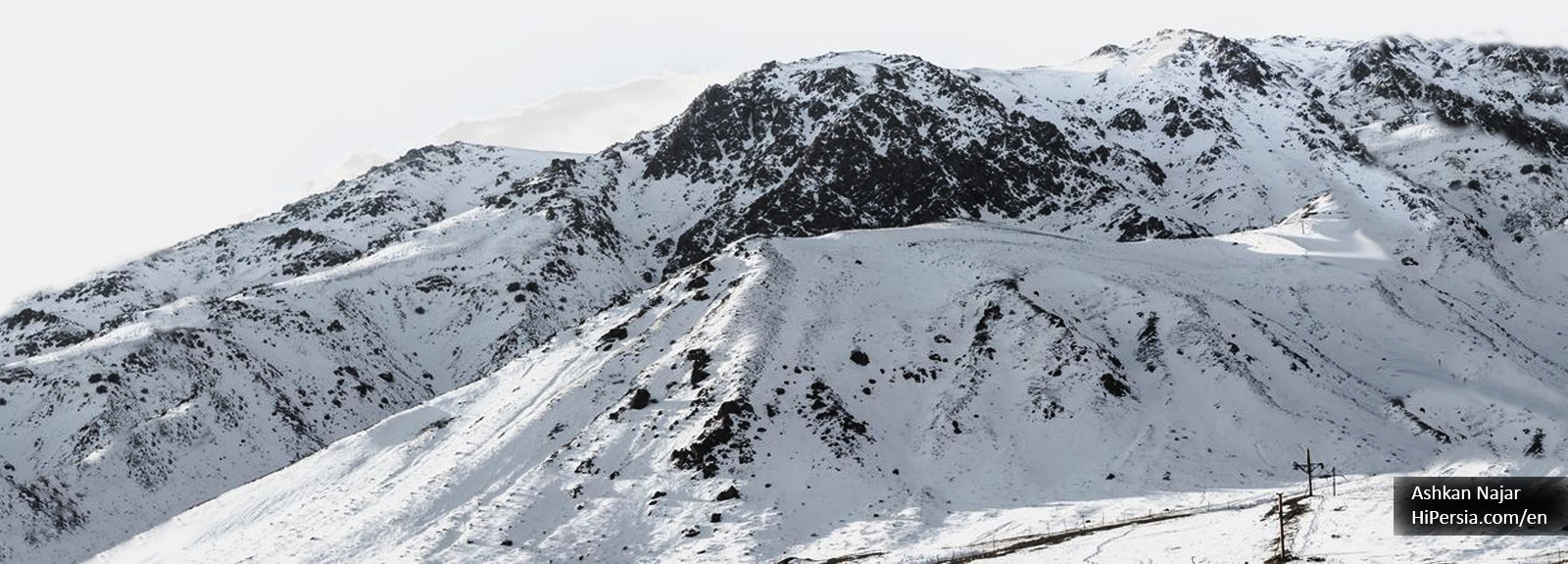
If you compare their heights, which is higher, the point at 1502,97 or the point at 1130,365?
the point at 1502,97

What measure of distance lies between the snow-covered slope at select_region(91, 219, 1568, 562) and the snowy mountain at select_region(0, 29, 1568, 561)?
28 cm

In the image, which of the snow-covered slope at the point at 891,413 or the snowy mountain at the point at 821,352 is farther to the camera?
the snowy mountain at the point at 821,352

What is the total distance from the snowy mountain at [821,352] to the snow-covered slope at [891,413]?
281mm

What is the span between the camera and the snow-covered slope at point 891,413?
184 ft

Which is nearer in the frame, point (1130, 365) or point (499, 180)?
point (1130, 365)

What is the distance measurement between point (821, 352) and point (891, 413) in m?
7.84

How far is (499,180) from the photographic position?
19500 cm

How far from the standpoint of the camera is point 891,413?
66562 millimetres

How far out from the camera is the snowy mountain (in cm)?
5816

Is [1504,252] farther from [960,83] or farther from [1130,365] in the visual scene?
[960,83]

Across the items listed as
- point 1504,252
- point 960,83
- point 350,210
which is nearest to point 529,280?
point 350,210

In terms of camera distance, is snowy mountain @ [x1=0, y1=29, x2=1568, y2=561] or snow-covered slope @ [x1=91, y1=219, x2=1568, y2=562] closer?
snow-covered slope @ [x1=91, y1=219, x2=1568, y2=562]

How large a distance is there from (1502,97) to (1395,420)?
498 feet

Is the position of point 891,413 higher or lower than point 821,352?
lower
